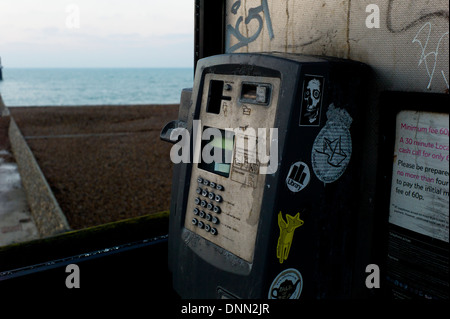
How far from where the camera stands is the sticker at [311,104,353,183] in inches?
62.3

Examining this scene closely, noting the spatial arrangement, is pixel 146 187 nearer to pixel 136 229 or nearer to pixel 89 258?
pixel 136 229

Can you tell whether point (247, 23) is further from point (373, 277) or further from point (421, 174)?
point (373, 277)

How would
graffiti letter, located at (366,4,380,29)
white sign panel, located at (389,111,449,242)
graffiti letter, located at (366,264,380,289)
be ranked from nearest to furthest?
white sign panel, located at (389,111,449,242) → graffiti letter, located at (366,4,380,29) → graffiti letter, located at (366,264,380,289)

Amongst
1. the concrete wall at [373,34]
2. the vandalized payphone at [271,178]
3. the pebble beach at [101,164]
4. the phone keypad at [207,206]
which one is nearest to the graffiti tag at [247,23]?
the concrete wall at [373,34]

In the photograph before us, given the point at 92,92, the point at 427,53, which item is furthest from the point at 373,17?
the point at 92,92

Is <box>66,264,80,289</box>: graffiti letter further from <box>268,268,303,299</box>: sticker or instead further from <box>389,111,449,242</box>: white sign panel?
<box>389,111,449,242</box>: white sign panel

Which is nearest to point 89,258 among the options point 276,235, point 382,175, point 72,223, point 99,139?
point 276,235

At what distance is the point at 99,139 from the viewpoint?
1219cm

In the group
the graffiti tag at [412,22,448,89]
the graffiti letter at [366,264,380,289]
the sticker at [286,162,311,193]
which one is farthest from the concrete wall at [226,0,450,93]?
the graffiti letter at [366,264,380,289]

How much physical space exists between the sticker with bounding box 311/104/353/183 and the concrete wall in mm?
237

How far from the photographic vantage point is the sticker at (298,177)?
1526mm

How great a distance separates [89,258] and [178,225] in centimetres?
59

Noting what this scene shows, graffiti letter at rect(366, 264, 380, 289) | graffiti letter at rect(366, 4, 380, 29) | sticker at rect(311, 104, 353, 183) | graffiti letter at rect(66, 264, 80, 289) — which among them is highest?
graffiti letter at rect(366, 4, 380, 29)

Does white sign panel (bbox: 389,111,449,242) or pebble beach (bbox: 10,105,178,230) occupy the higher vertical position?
white sign panel (bbox: 389,111,449,242)
